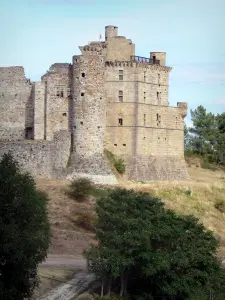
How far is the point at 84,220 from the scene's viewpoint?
56812 millimetres

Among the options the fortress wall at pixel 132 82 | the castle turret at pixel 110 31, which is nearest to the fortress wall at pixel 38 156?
the fortress wall at pixel 132 82

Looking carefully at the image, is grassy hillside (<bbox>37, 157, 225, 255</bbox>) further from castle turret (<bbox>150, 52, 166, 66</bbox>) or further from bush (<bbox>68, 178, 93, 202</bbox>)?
castle turret (<bbox>150, 52, 166, 66</bbox>)

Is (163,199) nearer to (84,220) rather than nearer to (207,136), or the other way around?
(84,220)

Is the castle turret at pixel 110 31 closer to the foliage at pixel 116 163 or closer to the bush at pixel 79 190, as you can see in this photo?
the foliage at pixel 116 163

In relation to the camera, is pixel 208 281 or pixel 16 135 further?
pixel 16 135

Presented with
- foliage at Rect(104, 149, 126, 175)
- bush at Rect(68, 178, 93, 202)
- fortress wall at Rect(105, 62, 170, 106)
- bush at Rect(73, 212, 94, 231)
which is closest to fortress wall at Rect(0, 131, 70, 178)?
bush at Rect(68, 178, 93, 202)

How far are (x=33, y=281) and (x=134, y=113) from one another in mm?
32069

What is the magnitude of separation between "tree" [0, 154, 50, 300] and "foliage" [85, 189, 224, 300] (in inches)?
179

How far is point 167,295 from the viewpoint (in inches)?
1683

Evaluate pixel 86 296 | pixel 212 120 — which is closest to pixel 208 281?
→ pixel 86 296

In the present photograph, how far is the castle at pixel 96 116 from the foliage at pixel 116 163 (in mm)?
530

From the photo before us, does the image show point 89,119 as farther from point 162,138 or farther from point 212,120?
point 212,120

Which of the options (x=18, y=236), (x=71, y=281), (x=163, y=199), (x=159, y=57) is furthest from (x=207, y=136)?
(x=18, y=236)

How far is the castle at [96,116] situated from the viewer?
64.2 m
